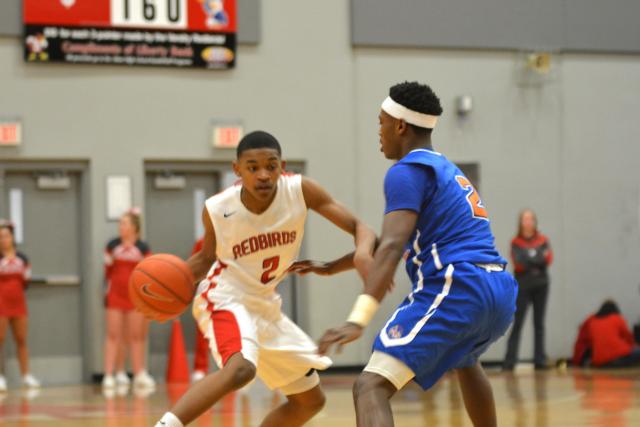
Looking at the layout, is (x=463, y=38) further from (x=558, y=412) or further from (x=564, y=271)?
(x=558, y=412)

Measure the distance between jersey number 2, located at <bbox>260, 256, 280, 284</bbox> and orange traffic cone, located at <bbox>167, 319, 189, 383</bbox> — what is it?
7252 mm

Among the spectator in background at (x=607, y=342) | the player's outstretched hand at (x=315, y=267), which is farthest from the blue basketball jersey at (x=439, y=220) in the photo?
the spectator in background at (x=607, y=342)

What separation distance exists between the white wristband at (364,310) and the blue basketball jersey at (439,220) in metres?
0.39

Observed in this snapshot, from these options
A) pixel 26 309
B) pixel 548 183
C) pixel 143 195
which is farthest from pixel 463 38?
pixel 26 309

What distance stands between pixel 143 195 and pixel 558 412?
6668mm

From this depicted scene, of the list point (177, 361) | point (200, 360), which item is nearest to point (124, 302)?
point (177, 361)

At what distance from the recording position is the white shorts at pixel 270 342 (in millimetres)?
5574

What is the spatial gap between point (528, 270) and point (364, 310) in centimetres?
956

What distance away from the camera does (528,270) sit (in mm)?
13477

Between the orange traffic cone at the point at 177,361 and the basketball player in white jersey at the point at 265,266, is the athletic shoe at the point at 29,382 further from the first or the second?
the basketball player in white jersey at the point at 265,266

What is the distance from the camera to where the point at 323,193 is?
19.2 feet

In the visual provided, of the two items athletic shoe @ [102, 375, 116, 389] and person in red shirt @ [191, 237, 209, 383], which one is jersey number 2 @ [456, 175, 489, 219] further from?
person in red shirt @ [191, 237, 209, 383]

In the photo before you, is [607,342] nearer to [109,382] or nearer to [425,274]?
[109,382]

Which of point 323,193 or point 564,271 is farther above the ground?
point 323,193
